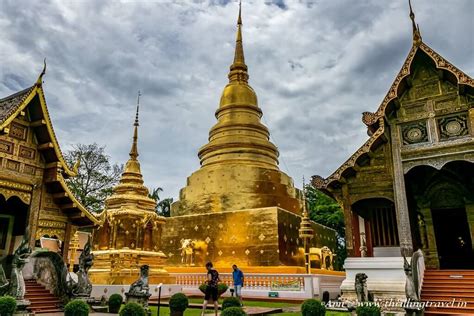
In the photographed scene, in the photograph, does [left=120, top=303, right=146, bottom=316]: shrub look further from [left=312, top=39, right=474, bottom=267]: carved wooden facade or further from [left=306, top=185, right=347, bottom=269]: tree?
[left=306, top=185, right=347, bottom=269]: tree

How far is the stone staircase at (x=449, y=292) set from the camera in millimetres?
9688

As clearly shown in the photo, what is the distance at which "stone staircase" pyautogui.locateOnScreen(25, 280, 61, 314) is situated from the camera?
34.1 ft

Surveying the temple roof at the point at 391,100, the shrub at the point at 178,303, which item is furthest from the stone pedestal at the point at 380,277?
the shrub at the point at 178,303

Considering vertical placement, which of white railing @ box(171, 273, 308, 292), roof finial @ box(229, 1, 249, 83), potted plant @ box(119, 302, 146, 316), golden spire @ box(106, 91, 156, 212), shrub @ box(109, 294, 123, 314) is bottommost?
shrub @ box(109, 294, 123, 314)

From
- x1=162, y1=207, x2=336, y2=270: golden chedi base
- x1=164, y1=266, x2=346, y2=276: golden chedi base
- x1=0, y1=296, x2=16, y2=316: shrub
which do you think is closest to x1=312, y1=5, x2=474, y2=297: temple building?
x1=164, y1=266, x2=346, y2=276: golden chedi base

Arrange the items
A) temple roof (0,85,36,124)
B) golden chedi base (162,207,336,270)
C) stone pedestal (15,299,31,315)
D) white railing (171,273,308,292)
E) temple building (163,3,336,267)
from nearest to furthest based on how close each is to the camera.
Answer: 1. stone pedestal (15,299,31,315)
2. temple roof (0,85,36,124)
3. white railing (171,273,308,292)
4. golden chedi base (162,207,336,270)
5. temple building (163,3,336,267)

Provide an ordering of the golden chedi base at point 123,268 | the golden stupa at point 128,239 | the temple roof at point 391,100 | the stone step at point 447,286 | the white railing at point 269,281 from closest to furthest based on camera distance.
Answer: the stone step at point 447,286, the temple roof at point 391,100, the white railing at point 269,281, the golden chedi base at point 123,268, the golden stupa at point 128,239

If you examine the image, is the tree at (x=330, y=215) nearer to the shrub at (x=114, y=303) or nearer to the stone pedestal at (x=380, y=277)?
the stone pedestal at (x=380, y=277)

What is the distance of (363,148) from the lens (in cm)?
1265

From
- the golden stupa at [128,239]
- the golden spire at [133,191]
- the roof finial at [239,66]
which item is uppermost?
the roof finial at [239,66]

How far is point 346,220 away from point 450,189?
403 centimetres

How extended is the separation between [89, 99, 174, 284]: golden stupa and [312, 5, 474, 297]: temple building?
9.19 meters

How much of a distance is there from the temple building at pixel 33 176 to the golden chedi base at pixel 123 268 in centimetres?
535

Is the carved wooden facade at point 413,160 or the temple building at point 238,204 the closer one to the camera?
the carved wooden facade at point 413,160
